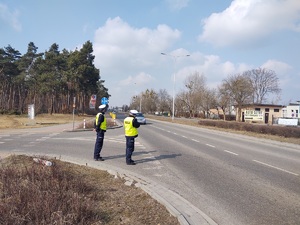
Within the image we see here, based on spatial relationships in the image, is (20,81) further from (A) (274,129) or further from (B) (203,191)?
(B) (203,191)

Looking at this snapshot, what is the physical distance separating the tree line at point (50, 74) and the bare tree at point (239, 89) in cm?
3044

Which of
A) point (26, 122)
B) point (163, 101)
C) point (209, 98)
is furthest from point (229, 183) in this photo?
point (163, 101)

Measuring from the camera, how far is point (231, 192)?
22.3 ft

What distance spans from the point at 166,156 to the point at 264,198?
5.97m

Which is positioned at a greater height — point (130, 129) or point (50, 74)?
point (50, 74)

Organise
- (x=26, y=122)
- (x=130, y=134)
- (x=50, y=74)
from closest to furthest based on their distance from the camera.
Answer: (x=130, y=134)
(x=26, y=122)
(x=50, y=74)

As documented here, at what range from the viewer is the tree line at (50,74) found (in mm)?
54750

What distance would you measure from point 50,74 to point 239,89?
41.0 m

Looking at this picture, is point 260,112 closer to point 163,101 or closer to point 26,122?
point 26,122

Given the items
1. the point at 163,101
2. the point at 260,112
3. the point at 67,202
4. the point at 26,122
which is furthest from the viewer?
the point at 163,101

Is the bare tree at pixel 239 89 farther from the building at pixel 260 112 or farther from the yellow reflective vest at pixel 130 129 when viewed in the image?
the yellow reflective vest at pixel 130 129

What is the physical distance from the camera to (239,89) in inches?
2667

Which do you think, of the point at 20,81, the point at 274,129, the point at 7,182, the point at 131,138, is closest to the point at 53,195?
the point at 7,182

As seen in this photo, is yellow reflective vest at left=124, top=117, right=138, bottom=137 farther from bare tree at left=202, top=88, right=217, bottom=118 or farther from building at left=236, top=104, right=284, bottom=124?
bare tree at left=202, top=88, right=217, bottom=118
